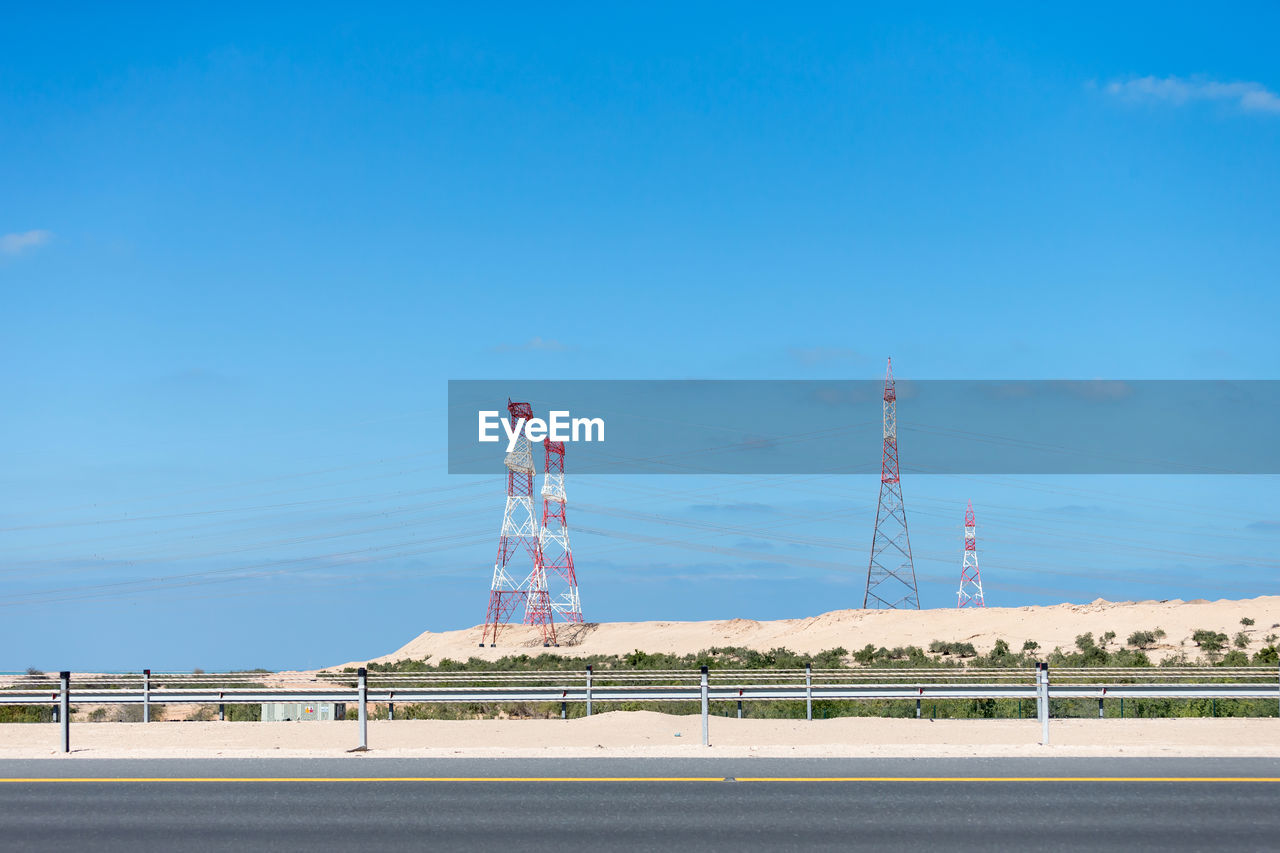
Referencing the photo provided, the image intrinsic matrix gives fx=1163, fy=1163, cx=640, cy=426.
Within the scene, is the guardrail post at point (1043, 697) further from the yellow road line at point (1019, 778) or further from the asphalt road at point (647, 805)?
the yellow road line at point (1019, 778)

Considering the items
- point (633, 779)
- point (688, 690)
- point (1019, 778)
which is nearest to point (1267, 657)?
point (688, 690)

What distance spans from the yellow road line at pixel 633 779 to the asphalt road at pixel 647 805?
4cm

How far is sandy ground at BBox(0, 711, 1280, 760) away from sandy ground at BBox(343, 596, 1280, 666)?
26.6 metres

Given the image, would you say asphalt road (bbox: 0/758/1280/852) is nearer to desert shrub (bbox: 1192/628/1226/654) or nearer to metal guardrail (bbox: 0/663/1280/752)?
metal guardrail (bbox: 0/663/1280/752)

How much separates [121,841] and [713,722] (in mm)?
14071

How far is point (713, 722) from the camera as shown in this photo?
76.7ft

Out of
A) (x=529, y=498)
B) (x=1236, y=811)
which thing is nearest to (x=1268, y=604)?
A: (x=529, y=498)

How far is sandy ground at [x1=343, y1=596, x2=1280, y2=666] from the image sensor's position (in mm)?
52219

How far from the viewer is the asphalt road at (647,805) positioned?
10.8 metres

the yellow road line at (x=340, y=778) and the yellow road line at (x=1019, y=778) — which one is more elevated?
Result: the yellow road line at (x=340, y=778)

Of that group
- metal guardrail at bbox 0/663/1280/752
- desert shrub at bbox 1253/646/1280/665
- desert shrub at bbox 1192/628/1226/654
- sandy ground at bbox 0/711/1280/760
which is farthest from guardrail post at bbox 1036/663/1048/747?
desert shrub at bbox 1192/628/1226/654

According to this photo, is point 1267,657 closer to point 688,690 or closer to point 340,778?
point 688,690

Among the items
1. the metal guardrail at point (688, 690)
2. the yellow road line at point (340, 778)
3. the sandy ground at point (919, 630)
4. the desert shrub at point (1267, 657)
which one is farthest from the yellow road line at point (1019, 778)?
the sandy ground at point (919, 630)

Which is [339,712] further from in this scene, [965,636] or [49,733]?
[965,636]
